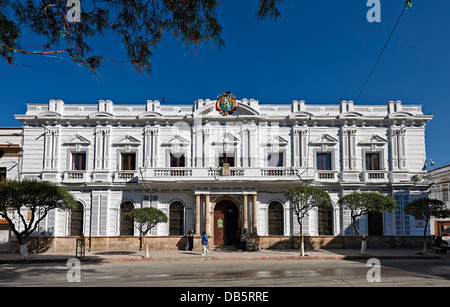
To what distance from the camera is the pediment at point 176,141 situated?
91.5 feet

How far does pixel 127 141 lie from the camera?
28.0m

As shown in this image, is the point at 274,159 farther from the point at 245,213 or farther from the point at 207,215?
the point at 207,215

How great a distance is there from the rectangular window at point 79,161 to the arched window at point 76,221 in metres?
2.66

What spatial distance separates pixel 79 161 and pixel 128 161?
11.5 feet

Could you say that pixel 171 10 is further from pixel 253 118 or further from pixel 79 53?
pixel 253 118

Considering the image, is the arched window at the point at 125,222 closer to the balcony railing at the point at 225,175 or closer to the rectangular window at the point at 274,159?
the balcony railing at the point at 225,175

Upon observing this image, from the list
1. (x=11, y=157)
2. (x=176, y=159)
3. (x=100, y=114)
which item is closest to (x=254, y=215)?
(x=176, y=159)

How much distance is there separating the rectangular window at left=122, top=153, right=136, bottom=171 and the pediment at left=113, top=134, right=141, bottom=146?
0.85m

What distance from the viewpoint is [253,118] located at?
Result: 91.7 feet

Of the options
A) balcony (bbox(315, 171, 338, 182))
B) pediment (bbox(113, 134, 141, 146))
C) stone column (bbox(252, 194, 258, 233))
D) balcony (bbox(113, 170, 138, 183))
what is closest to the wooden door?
stone column (bbox(252, 194, 258, 233))

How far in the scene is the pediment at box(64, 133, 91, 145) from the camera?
2781 cm

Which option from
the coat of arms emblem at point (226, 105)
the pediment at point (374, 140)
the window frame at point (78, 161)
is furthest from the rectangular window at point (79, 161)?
the pediment at point (374, 140)
